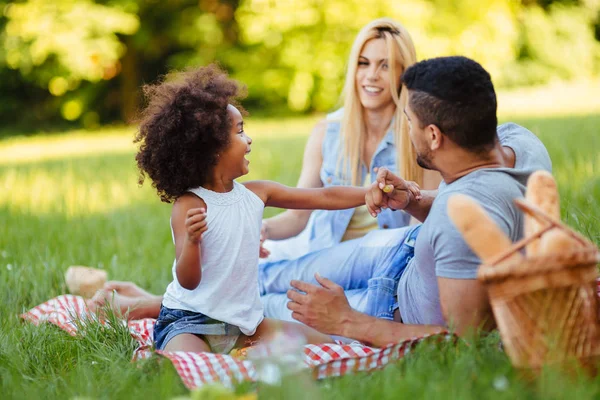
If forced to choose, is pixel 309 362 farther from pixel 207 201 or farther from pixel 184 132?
pixel 184 132

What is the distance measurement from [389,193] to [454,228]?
2.39ft

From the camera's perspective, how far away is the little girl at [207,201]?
2.72 meters

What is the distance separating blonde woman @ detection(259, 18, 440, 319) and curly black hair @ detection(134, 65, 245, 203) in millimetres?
1025

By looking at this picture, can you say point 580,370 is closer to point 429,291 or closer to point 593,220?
point 429,291

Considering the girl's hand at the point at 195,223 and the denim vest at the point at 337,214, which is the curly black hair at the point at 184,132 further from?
the denim vest at the point at 337,214

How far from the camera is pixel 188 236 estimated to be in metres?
2.53

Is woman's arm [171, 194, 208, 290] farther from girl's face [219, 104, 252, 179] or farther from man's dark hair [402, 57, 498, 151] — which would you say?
man's dark hair [402, 57, 498, 151]

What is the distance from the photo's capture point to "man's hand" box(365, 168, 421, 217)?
2.95 meters

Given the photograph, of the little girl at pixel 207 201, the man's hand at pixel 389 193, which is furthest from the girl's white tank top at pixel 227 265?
the man's hand at pixel 389 193

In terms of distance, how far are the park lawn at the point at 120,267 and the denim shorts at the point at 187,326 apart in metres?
0.17

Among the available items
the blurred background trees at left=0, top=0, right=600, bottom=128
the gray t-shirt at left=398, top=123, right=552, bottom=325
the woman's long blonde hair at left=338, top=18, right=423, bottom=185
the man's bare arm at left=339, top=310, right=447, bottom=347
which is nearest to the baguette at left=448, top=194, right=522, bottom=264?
the gray t-shirt at left=398, top=123, right=552, bottom=325

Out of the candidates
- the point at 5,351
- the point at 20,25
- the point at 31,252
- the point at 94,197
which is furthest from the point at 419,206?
the point at 20,25

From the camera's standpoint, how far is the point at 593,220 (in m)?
3.45

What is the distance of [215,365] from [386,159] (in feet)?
6.07
